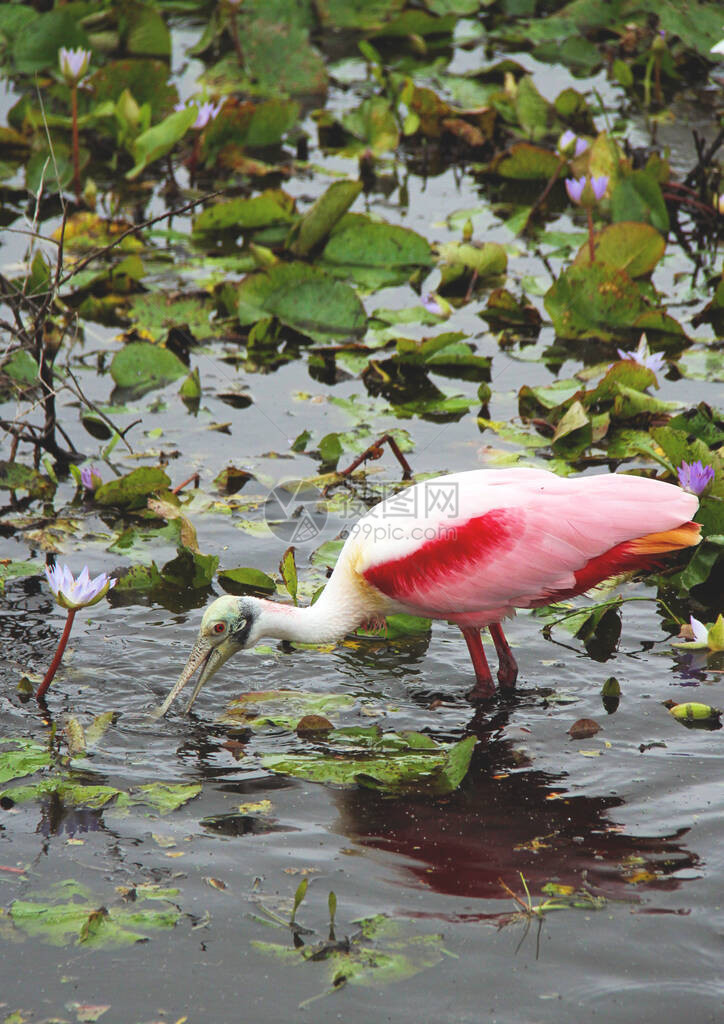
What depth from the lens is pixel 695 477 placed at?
533 cm

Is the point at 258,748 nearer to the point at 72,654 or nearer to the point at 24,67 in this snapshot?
the point at 72,654

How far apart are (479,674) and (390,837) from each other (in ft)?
3.43

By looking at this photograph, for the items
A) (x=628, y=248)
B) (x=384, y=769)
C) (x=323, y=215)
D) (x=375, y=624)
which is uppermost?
(x=323, y=215)

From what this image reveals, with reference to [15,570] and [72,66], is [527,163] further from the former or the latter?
[15,570]

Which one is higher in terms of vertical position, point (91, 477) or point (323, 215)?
point (323, 215)

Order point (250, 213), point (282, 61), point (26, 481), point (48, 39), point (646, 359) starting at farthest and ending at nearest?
point (282, 61) → point (48, 39) → point (250, 213) → point (646, 359) → point (26, 481)

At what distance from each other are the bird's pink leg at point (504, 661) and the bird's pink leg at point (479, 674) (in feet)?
0.18

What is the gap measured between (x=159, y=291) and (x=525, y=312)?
95.5 inches

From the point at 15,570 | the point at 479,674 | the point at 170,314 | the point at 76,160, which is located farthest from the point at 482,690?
the point at 76,160

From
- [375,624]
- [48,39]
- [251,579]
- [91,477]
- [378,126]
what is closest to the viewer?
[375,624]

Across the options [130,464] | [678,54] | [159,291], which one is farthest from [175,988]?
[678,54]

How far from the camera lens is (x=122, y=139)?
9.34 metres

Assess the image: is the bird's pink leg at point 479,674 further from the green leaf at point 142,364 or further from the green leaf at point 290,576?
the green leaf at point 142,364

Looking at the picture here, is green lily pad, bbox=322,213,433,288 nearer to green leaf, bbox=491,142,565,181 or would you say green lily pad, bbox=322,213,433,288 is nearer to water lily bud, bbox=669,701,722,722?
green leaf, bbox=491,142,565,181
